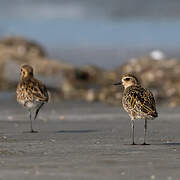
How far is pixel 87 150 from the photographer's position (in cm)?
1140

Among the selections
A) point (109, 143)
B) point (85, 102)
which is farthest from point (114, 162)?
point (85, 102)

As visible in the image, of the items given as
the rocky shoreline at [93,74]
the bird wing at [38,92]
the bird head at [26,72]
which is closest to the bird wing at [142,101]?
the bird wing at [38,92]

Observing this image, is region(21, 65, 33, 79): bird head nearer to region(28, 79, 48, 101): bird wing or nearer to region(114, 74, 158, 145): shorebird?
region(28, 79, 48, 101): bird wing

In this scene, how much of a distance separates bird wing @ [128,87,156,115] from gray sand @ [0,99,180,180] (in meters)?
0.61

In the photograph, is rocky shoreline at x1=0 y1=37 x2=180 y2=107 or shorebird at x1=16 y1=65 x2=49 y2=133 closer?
shorebird at x1=16 y1=65 x2=49 y2=133

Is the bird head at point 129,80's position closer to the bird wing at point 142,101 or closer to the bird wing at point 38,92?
the bird wing at point 142,101

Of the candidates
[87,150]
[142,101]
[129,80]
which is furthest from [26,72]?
[87,150]

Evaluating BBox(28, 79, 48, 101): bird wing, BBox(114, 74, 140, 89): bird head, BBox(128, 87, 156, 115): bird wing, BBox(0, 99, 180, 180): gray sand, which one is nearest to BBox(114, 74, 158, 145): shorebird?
BBox(128, 87, 156, 115): bird wing

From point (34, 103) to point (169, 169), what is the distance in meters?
7.31

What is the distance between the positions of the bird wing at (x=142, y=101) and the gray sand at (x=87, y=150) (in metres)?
0.61

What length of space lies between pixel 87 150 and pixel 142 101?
6.47 feet

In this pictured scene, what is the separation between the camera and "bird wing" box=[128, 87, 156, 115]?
12859 mm

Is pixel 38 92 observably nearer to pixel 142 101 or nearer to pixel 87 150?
pixel 142 101

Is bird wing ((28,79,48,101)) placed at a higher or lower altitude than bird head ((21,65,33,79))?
lower
